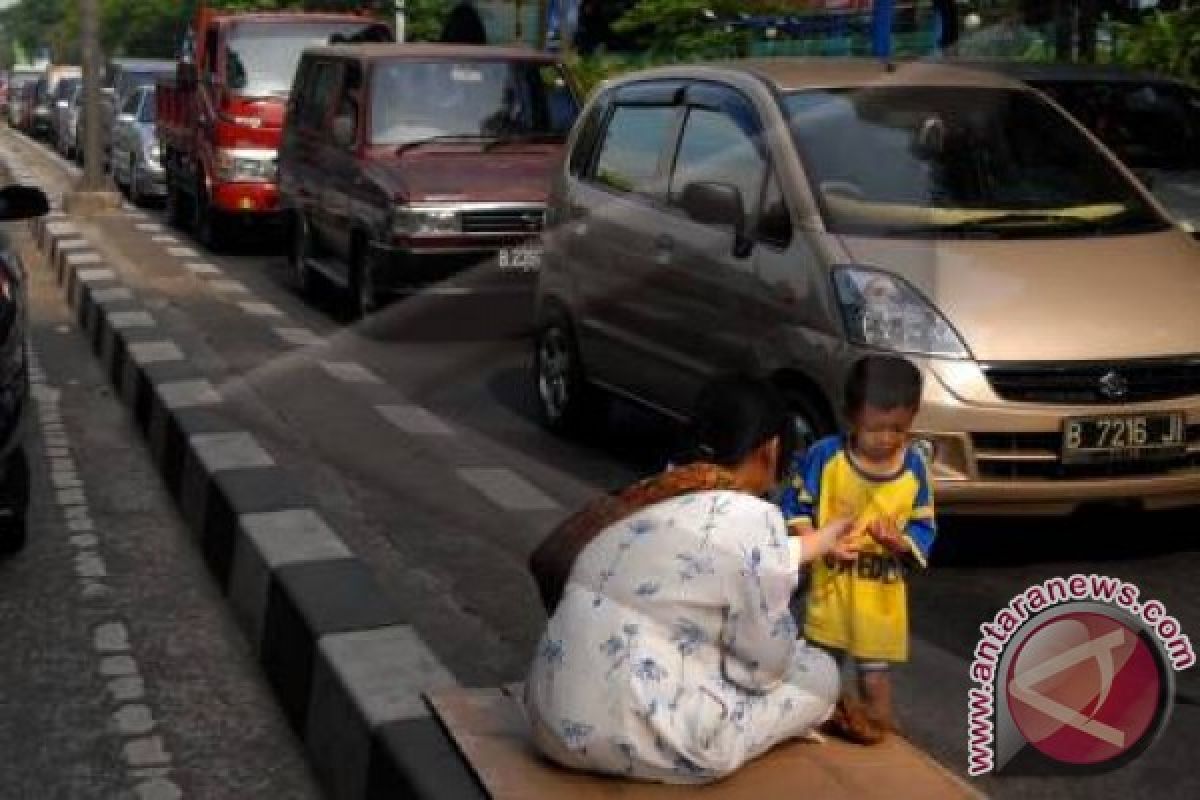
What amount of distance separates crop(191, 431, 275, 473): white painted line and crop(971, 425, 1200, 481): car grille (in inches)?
95.3

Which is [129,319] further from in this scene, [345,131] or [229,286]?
[229,286]

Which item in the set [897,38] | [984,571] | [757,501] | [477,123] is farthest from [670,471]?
[897,38]

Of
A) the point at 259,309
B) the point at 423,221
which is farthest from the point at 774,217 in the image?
the point at 259,309

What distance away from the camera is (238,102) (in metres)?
16.5

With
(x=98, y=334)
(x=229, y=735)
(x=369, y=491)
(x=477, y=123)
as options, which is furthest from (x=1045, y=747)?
(x=477, y=123)

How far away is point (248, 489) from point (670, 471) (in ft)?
9.65

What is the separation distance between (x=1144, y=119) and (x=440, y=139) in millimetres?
4581

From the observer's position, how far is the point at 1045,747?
3977mm

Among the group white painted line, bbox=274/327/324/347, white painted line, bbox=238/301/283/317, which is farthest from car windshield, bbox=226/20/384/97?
white painted line, bbox=274/327/324/347

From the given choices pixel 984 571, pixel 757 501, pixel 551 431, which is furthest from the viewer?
pixel 551 431

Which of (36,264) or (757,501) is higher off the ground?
(757,501)

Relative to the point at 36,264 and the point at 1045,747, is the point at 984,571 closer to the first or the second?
the point at 1045,747

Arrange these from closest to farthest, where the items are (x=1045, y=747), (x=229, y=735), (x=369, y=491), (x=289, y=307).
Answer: (x=1045, y=747)
(x=229, y=735)
(x=369, y=491)
(x=289, y=307)

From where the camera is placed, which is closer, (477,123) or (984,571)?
(984,571)
